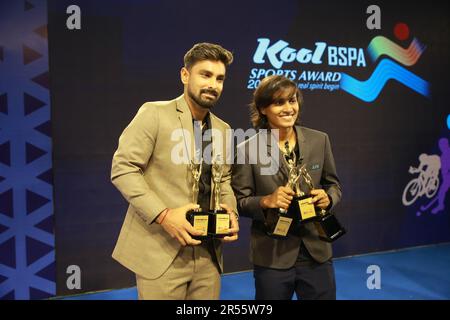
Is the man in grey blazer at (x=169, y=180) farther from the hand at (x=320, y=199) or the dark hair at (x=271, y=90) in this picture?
the hand at (x=320, y=199)

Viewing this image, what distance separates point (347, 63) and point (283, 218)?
3107 millimetres

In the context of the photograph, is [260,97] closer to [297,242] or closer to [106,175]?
[297,242]

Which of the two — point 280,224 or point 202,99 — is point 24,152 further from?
point 280,224

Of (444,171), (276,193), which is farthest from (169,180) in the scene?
(444,171)

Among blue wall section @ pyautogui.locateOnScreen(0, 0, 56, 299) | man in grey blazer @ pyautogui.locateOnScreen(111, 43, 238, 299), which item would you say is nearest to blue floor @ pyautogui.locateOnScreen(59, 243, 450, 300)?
blue wall section @ pyautogui.locateOnScreen(0, 0, 56, 299)

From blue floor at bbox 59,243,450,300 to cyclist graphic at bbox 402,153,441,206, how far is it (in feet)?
2.03

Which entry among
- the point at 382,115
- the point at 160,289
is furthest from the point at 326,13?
the point at 160,289

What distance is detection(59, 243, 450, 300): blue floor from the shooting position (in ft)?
11.9

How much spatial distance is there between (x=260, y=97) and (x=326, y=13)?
2.80 m

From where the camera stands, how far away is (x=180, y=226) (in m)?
1.77

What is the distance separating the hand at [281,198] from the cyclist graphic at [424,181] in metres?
3.55

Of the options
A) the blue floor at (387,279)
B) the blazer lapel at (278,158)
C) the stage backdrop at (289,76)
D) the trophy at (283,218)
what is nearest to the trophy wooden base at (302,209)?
the trophy at (283,218)

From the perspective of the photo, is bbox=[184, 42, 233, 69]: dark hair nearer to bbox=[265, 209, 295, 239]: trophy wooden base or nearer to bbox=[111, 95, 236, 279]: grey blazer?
bbox=[111, 95, 236, 279]: grey blazer

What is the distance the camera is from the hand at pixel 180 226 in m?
1.77
